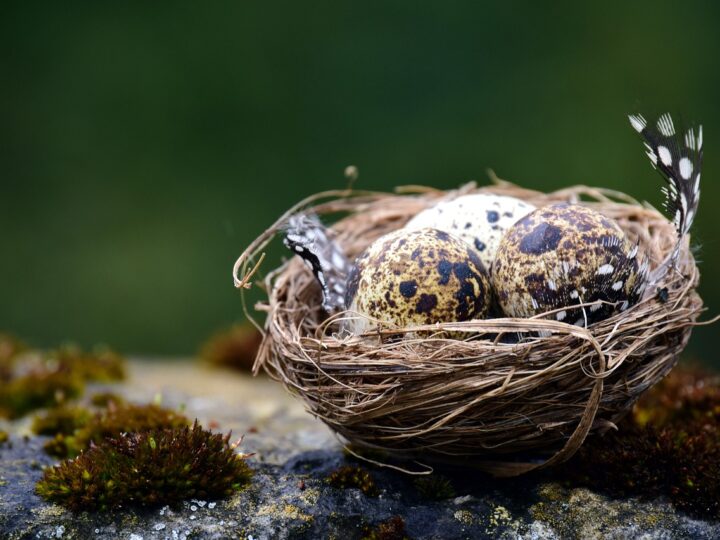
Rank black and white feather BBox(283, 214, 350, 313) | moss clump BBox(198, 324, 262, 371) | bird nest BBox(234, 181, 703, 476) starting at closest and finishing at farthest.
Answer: bird nest BBox(234, 181, 703, 476), black and white feather BBox(283, 214, 350, 313), moss clump BBox(198, 324, 262, 371)

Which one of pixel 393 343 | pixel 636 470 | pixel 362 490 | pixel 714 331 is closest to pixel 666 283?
pixel 636 470

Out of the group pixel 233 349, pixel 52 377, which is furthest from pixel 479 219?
pixel 52 377

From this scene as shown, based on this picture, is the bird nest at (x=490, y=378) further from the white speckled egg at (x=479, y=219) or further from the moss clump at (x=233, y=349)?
the moss clump at (x=233, y=349)

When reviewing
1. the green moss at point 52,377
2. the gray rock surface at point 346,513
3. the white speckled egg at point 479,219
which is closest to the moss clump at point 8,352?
the green moss at point 52,377

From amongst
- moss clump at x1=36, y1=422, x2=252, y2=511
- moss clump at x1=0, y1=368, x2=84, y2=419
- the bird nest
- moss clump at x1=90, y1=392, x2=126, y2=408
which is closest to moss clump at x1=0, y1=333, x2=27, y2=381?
moss clump at x1=0, y1=368, x2=84, y2=419

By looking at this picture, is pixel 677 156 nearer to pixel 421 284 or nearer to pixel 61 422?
pixel 421 284

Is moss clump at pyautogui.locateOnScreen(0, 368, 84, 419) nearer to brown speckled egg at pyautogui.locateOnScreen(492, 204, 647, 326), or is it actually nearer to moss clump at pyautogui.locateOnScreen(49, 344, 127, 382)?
moss clump at pyautogui.locateOnScreen(49, 344, 127, 382)
